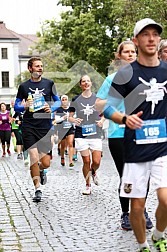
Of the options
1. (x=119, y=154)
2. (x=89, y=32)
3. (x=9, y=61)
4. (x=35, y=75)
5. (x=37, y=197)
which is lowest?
(x=9, y=61)

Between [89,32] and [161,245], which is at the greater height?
[89,32]

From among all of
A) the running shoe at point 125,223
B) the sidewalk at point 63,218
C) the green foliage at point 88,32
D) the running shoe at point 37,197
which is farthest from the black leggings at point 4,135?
Answer: the running shoe at point 125,223

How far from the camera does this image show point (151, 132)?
4891mm

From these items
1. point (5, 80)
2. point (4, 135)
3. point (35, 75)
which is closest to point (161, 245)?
point (35, 75)

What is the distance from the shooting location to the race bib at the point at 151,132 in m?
4.88

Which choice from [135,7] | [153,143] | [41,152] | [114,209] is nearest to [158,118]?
[153,143]

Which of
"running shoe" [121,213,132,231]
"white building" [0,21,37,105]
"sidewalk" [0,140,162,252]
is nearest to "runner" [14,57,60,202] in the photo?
"sidewalk" [0,140,162,252]

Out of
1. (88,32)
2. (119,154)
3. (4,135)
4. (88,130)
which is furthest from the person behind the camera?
(88,32)

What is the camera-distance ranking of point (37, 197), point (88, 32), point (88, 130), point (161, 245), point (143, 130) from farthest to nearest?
point (88, 32) < point (88, 130) < point (37, 197) < point (161, 245) < point (143, 130)

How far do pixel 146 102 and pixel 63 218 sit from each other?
2613mm

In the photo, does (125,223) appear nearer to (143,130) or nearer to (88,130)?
(143,130)

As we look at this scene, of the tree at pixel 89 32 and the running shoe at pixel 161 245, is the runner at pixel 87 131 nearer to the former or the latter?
the running shoe at pixel 161 245

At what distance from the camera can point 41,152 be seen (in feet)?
29.1

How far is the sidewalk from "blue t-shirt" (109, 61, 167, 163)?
39.7 inches
